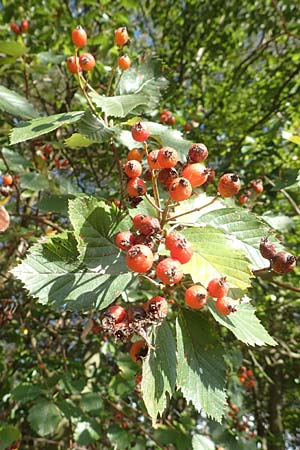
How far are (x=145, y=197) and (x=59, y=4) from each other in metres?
3.59

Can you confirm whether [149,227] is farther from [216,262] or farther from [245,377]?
[245,377]

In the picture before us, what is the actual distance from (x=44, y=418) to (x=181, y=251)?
2178 millimetres

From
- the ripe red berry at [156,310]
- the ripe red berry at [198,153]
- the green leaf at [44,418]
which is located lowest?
the green leaf at [44,418]

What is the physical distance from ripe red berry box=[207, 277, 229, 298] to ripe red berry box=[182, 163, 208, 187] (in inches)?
12.1

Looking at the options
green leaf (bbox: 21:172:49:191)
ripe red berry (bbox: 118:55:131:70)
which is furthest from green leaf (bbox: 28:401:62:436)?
ripe red berry (bbox: 118:55:131:70)

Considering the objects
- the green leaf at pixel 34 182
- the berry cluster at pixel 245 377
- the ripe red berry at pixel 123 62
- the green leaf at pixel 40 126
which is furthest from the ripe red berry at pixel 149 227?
the berry cluster at pixel 245 377

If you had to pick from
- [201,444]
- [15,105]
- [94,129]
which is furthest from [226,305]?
[201,444]

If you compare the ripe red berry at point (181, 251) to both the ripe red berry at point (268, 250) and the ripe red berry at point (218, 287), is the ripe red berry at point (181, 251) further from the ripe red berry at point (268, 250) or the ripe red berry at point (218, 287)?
the ripe red berry at point (268, 250)

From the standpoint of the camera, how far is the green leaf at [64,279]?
1.19 m

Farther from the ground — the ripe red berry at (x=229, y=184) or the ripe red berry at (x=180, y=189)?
the ripe red berry at (x=229, y=184)

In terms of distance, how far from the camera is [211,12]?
4.73 metres

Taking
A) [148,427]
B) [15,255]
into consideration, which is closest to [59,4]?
[15,255]

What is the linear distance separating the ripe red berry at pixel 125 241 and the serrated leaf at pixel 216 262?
17cm

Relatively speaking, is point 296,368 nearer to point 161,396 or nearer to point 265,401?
point 265,401
